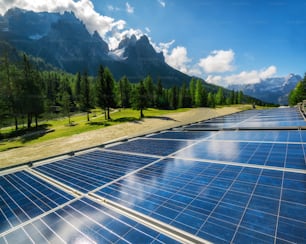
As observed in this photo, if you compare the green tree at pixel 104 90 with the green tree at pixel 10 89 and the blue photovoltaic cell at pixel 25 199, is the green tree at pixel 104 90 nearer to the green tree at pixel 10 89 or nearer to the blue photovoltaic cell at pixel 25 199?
the green tree at pixel 10 89

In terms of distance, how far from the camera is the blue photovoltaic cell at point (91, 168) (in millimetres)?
8594

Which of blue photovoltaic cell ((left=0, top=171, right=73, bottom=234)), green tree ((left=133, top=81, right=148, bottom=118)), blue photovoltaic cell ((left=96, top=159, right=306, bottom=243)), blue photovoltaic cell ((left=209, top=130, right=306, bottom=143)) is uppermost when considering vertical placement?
green tree ((left=133, top=81, right=148, bottom=118))

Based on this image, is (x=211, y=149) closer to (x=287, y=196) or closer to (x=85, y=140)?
(x=287, y=196)

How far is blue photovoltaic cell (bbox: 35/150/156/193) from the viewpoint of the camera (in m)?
8.59

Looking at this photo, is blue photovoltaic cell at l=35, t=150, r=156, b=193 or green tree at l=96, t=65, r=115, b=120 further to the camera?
→ green tree at l=96, t=65, r=115, b=120

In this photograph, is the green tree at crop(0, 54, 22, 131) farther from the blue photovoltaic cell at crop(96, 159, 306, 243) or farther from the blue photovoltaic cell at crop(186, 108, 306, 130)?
the blue photovoltaic cell at crop(96, 159, 306, 243)

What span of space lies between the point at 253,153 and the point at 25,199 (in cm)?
1118

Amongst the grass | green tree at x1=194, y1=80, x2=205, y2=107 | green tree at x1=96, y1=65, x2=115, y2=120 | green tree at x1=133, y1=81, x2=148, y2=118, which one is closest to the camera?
the grass

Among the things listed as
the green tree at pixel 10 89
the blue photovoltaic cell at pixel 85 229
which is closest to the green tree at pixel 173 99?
the green tree at pixel 10 89

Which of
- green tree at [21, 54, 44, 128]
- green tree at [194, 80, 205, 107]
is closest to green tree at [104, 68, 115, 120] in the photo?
green tree at [21, 54, 44, 128]

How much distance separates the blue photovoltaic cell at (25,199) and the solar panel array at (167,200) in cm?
4

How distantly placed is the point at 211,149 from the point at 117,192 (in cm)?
694

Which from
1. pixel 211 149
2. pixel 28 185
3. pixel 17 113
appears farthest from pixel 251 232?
pixel 17 113

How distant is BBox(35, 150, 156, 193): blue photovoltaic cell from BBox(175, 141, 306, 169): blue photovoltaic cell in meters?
3.16
